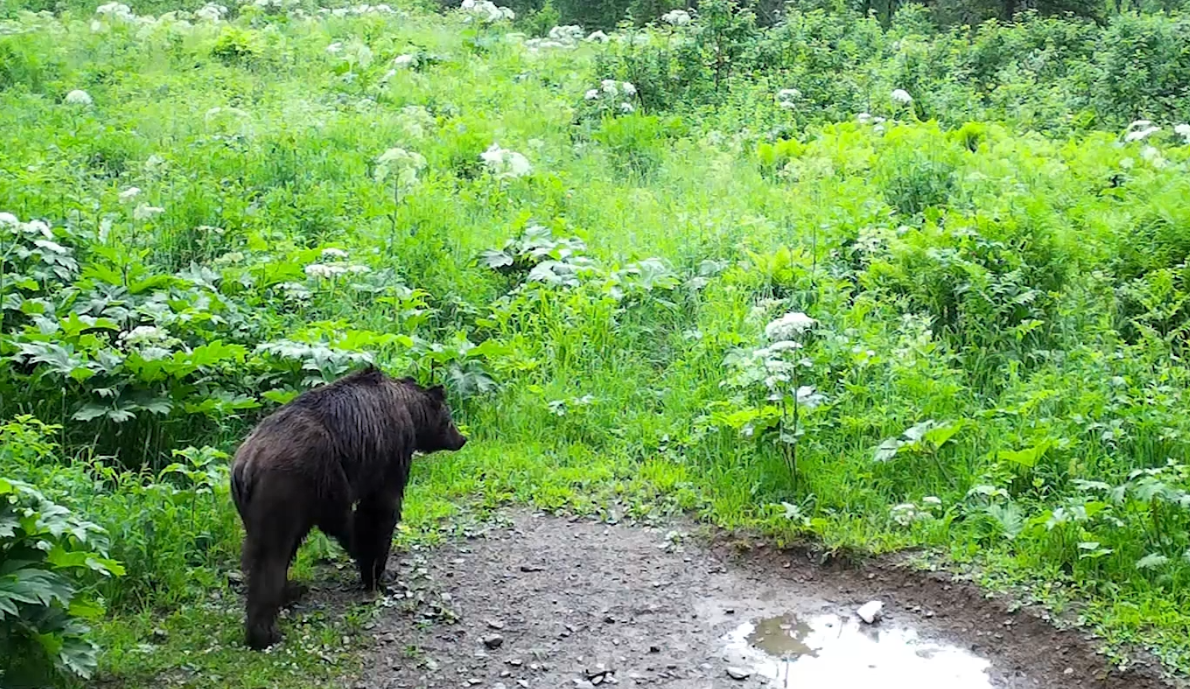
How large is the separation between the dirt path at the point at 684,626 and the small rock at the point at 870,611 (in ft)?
0.13

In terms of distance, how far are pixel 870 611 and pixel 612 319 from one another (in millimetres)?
3368

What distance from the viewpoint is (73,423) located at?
6207mm

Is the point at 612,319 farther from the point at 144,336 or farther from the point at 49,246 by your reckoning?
the point at 49,246

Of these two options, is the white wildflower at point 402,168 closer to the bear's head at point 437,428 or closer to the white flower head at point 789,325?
the bear's head at point 437,428

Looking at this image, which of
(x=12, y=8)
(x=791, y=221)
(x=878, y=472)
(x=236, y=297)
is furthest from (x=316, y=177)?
(x=12, y=8)

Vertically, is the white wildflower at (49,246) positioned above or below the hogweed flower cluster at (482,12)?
below

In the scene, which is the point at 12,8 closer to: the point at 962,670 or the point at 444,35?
the point at 444,35

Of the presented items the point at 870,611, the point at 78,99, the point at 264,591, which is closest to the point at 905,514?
the point at 870,611

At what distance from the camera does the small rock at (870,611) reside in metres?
5.43

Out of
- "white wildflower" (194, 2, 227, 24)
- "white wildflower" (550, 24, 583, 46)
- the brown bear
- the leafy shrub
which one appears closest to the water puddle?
the brown bear

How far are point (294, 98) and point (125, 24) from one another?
468cm

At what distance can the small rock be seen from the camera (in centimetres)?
543

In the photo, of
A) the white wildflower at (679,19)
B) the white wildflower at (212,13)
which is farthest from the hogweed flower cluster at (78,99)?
the white wildflower at (679,19)

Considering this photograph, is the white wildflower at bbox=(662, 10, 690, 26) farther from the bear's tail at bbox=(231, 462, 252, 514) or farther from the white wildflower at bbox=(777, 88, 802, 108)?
the bear's tail at bbox=(231, 462, 252, 514)
